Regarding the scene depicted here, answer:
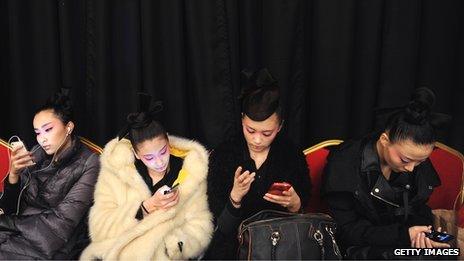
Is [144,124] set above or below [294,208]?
above

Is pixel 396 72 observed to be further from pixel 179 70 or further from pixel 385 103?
pixel 179 70

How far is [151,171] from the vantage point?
215cm

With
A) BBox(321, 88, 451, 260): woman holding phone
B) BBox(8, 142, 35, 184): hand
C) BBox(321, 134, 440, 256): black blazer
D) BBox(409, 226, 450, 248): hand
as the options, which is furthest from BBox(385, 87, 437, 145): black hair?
BBox(8, 142, 35, 184): hand

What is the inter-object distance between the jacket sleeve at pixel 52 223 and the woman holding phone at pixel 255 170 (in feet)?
1.67

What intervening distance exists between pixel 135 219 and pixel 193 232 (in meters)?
0.23

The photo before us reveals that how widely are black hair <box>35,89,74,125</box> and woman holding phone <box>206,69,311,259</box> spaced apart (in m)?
0.61

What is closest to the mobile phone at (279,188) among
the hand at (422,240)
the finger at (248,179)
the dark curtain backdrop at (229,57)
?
the finger at (248,179)

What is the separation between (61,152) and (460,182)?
164cm

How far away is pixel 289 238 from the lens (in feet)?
6.35

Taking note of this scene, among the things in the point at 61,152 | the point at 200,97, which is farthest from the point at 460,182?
the point at 61,152

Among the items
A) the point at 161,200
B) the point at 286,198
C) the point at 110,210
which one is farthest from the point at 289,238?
the point at 110,210

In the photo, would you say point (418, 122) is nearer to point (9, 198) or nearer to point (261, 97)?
point (261, 97)

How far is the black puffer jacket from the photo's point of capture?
2125mm
